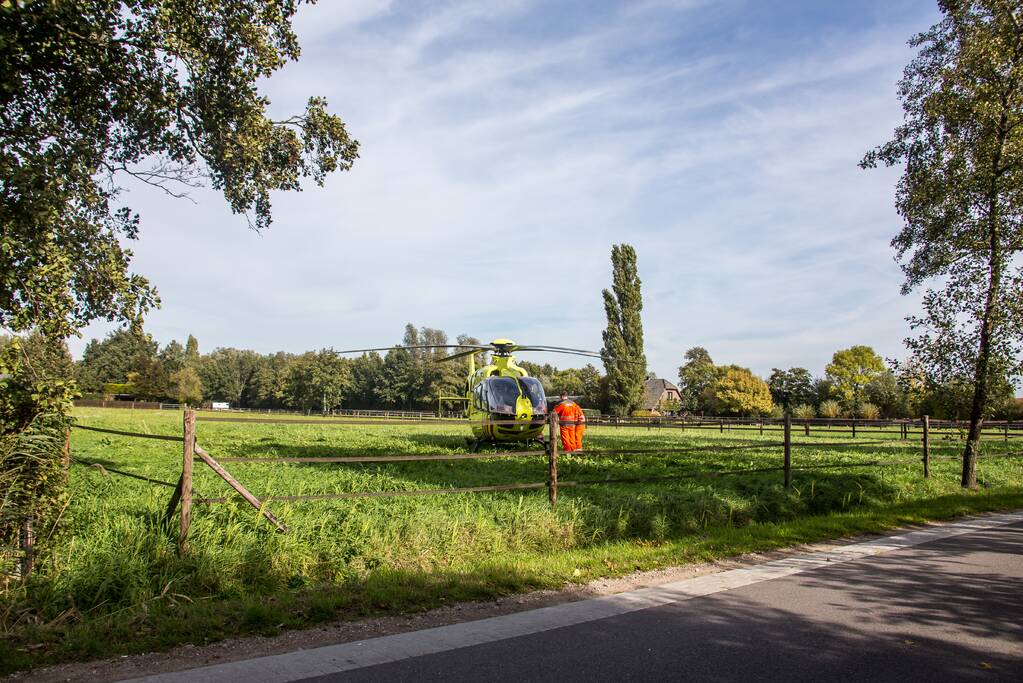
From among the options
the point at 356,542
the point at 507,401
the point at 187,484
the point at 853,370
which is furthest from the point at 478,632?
the point at 853,370

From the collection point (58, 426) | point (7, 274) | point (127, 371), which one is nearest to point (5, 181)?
point (7, 274)

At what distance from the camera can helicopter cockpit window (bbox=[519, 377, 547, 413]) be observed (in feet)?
62.4

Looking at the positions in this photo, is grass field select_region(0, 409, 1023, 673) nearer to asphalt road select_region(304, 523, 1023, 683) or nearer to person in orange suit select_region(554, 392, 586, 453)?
asphalt road select_region(304, 523, 1023, 683)

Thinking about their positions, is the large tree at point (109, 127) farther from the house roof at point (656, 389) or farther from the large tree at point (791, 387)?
the house roof at point (656, 389)

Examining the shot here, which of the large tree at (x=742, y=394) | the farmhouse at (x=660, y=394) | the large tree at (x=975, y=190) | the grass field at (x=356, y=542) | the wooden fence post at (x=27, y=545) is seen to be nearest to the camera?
the grass field at (x=356, y=542)

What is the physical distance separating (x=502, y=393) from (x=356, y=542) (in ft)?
39.5

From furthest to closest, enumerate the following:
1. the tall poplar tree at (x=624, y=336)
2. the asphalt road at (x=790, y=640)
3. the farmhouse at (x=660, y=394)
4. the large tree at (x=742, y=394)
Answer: the farmhouse at (x=660, y=394) → the large tree at (x=742, y=394) → the tall poplar tree at (x=624, y=336) → the asphalt road at (x=790, y=640)

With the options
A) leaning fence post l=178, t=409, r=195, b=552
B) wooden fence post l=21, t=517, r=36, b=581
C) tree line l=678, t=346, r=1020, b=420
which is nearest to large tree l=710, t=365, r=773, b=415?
tree line l=678, t=346, r=1020, b=420

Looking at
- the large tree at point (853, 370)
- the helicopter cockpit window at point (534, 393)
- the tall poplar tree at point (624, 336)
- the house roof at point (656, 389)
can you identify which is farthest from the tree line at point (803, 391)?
the helicopter cockpit window at point (534, 393)

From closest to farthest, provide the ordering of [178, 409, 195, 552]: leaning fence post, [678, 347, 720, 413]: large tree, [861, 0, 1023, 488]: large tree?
[178, 409, 195, 552]: leaning fence post < [861, 0, 1023, 488]: large tree < [678, 347, 720, 413]: large tree

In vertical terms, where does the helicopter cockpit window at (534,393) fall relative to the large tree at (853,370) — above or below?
below

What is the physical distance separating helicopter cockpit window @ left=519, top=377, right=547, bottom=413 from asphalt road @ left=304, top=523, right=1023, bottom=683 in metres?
12.3

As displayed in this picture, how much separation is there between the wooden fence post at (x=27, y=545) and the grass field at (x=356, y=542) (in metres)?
0.13

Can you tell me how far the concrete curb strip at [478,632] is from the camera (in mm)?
4359
